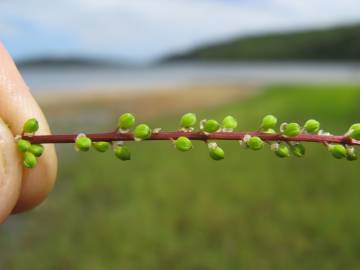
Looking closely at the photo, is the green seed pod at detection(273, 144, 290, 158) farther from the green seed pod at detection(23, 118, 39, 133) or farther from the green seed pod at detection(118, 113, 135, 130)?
the green seed pod at detection(23, 118, 39, 133)

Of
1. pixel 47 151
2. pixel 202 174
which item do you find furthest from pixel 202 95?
pixel 47 151

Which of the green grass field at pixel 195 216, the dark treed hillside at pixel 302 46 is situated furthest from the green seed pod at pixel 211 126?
the dark treed hillside at pixel 302 46

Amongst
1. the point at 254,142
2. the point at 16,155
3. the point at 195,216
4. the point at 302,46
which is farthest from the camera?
the point at 302,46

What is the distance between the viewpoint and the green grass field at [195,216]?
23.9ft

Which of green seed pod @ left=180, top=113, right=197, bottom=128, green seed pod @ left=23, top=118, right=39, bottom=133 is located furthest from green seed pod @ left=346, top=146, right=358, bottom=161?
green seed pod @ left=23, top=118, right=39, bottom=133

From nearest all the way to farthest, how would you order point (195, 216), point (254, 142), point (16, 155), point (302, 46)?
point (254, 142), point (16, 155), point (195, 216), point (302, 46)

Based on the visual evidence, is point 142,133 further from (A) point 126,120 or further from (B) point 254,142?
(B) point 254,142

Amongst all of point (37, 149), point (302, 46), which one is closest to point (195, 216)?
point (37, 149)

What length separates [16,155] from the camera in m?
1.30

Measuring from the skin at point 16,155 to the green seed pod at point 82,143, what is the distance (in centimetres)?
32

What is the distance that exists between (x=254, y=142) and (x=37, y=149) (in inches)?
14.3

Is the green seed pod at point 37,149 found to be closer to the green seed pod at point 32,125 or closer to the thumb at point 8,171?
the green seed pod at point 32,125

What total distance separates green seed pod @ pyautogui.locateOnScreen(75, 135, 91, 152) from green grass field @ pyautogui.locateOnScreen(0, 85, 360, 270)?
614cm

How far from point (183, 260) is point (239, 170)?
3.74 metres
